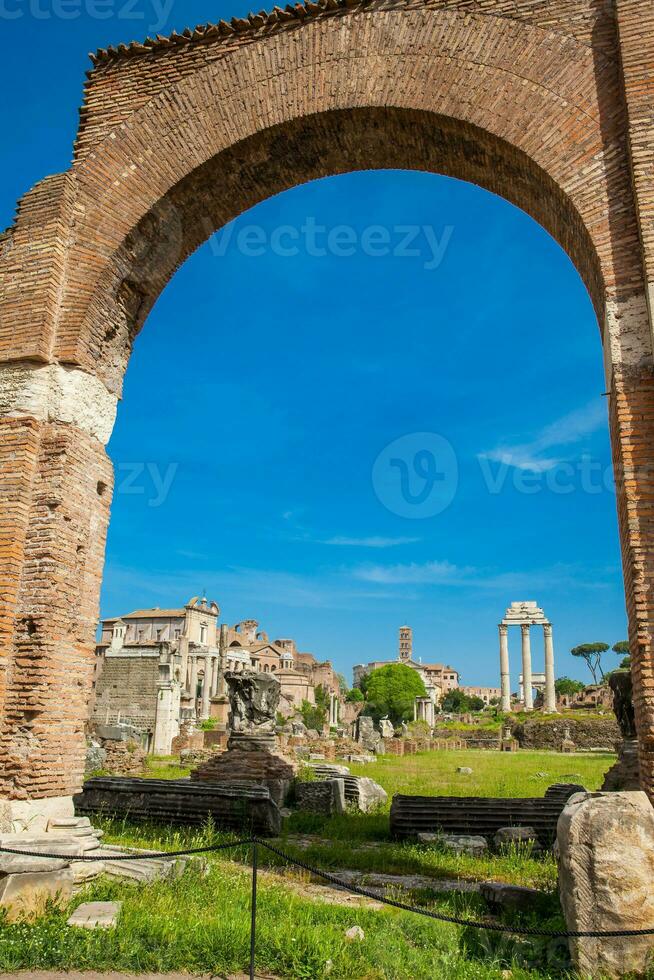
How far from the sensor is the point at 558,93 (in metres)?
6.54

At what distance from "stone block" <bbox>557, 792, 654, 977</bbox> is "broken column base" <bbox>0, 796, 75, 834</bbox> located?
4219 mm

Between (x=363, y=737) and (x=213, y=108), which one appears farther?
(x=363, y=737)

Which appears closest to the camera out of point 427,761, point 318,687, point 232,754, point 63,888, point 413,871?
point 63,888

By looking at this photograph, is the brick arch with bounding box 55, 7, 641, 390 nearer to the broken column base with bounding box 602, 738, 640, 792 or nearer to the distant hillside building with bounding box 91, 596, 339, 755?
the broken column base with bounding box 602, 738, 640, 792

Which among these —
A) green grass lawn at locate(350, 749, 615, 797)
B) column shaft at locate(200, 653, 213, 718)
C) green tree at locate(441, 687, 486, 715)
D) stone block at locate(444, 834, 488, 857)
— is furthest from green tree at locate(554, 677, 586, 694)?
stone block at locate(444, 834, 488, 857)

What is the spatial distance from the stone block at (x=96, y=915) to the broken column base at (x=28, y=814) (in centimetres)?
103

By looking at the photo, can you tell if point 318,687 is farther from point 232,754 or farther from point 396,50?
point 396,50

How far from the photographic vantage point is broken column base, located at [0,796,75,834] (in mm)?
5734

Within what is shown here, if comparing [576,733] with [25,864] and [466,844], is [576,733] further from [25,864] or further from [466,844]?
[25,864]

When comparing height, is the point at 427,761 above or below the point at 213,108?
below

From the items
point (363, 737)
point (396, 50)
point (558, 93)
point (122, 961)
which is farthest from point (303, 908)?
point (363, 737)

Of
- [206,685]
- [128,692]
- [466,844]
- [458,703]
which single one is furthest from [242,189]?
[458,703]

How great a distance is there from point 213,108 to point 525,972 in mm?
8340

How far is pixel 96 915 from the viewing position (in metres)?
4.82
